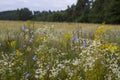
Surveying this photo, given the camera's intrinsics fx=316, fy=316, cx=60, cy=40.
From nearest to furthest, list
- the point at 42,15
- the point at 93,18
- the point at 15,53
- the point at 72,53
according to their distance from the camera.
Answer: the point at 15,53
the point at 72,53
the point at 93,18
the point at 42,15

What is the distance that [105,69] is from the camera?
3105mm

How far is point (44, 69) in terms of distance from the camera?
3.41 m

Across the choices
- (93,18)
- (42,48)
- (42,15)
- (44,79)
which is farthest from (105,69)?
(42,15)

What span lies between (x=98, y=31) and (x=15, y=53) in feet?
4.26

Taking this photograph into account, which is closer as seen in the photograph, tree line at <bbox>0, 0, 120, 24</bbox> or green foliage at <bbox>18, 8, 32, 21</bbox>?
green foliage at <bbox>18, 8, 32, 21</bbox>

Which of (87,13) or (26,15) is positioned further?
(87,13)

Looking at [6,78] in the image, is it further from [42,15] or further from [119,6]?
[42,15]

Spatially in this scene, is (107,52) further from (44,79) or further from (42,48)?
(42,48)

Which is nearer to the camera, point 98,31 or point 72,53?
point 98,31

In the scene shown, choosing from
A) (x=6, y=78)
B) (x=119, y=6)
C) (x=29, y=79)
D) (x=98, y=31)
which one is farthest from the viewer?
(x=119, y=6)

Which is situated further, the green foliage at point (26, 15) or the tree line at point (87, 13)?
the tree line at point (87, 13)

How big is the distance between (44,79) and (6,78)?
0.51 m

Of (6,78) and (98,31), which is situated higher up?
(98,31)

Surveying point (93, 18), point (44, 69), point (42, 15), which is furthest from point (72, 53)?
point (42, 15)
